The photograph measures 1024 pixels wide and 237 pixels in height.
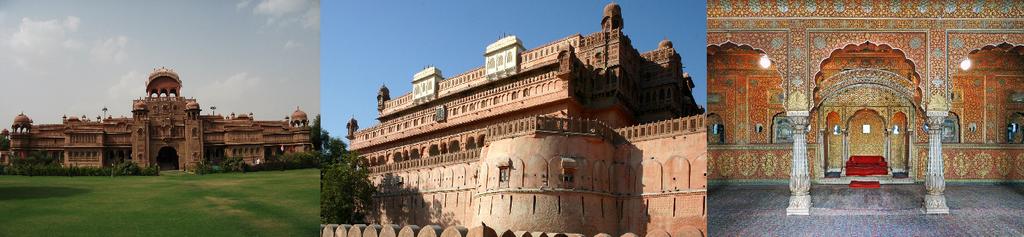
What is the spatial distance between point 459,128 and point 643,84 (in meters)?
4.95

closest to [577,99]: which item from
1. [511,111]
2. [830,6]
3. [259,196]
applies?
[511,111]

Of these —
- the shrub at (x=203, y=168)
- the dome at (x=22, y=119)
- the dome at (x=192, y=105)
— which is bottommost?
the shrub at (x=203, y=168)

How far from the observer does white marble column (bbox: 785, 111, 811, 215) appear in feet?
25.6

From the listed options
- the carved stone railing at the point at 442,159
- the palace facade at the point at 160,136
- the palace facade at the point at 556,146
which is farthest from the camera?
the palace facade at the point at 160,136

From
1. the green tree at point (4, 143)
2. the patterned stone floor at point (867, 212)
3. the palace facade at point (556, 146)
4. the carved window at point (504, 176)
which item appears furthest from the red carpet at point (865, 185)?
the green tree at point (4, 143)

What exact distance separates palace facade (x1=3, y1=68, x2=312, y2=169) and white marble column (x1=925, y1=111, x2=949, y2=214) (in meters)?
12.9

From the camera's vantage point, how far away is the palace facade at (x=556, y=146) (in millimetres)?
14469

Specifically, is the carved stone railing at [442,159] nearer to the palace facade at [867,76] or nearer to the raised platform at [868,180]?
the palace facade at [867,76]

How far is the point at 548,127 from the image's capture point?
15000mm

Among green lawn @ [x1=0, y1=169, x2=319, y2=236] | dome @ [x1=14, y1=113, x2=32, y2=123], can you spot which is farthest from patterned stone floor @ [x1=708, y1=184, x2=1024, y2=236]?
dome @ [x1=14, y1=113, x2=32, y2=123]

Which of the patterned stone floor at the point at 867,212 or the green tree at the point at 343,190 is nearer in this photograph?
the patterned stone floor at the point at 867,212

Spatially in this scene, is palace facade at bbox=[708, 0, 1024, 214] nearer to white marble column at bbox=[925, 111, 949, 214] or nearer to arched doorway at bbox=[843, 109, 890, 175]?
white marble column at bbox=[925, 111, 949, 214]

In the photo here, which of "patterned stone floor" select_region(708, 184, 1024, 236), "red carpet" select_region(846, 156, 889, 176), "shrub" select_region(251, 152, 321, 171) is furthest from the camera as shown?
"shrub" select_region(251, 152, 321, 171)

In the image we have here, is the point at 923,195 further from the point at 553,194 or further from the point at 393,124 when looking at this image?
the point at 393,124
